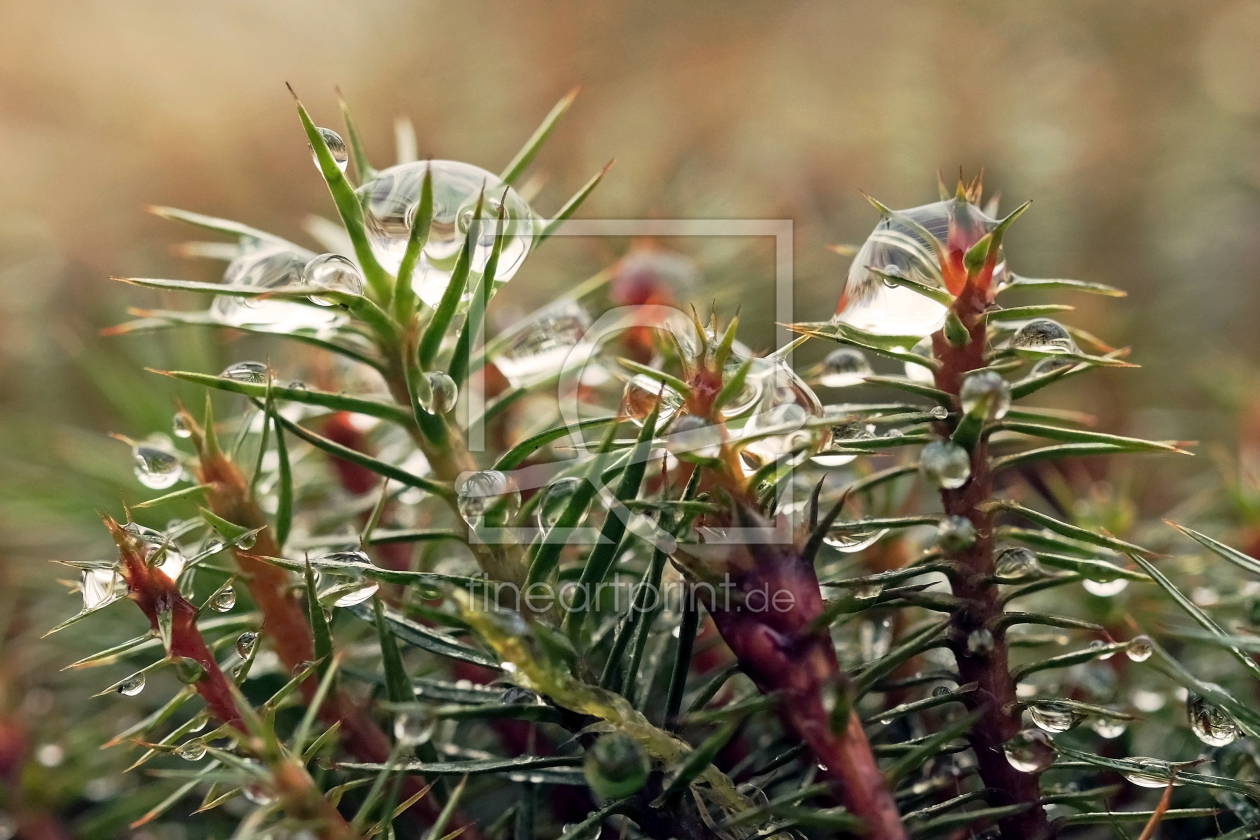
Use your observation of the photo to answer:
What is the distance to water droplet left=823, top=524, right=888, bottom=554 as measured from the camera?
36 cm

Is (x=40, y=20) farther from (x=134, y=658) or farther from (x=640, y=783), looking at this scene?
(x=640, y=783)

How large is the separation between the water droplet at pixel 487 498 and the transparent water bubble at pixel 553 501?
0.04 ft

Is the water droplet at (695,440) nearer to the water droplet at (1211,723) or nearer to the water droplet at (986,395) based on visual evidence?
the water droplet at (986,395)

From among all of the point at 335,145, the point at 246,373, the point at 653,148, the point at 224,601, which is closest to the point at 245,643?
the point at 224,601

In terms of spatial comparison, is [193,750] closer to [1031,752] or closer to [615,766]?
[615,766]

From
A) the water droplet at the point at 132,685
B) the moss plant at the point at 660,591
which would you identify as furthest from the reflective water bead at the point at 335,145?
the water droplet at the point at 132,685

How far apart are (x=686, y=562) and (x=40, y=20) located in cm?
197

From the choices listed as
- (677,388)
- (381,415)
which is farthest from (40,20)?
(677,388)

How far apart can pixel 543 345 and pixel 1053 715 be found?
30 cm

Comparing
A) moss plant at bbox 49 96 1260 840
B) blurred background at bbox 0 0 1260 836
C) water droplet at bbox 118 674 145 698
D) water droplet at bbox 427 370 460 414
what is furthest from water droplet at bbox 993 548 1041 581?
blurred background at bbox 0 0 1260 836

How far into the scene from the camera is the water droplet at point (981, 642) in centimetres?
34

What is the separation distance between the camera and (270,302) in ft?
1.33

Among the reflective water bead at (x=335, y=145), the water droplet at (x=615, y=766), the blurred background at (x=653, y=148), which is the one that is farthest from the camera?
the blurred background at (x=653, y=148)

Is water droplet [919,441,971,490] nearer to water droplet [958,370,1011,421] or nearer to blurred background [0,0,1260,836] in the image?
water droplet [958,370,1011,421]
